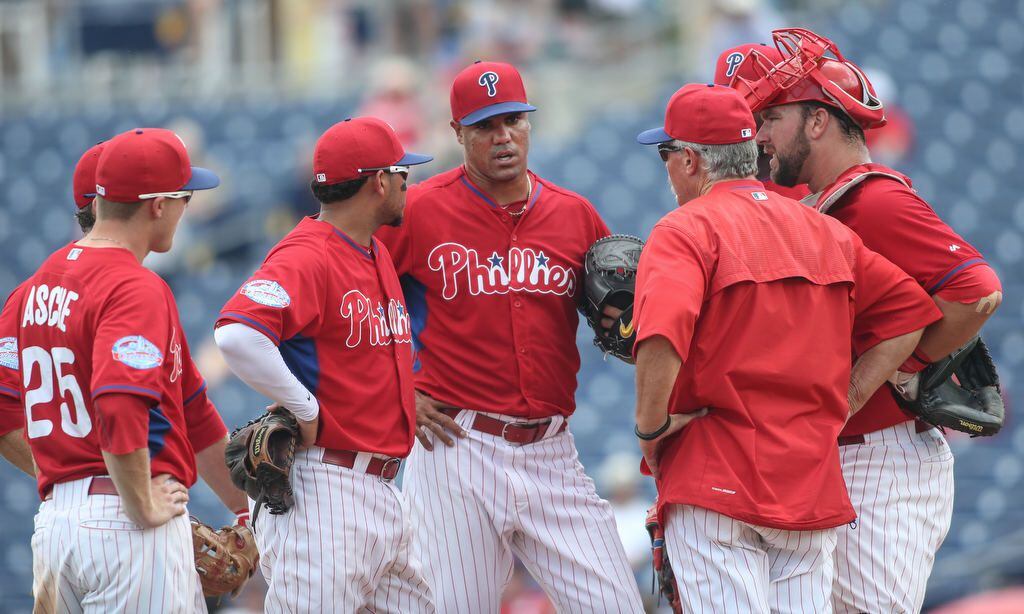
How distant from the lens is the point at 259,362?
3.82 meters

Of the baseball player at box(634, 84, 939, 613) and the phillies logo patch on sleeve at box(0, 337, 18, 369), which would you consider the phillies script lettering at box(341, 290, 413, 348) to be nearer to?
the baseball player at box(634, 84, 939, 613)

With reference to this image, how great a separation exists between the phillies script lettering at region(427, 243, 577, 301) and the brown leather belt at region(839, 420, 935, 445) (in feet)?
3.40

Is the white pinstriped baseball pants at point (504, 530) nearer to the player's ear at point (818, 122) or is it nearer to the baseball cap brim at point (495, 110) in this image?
the baseball cap brim at point (495, 110)

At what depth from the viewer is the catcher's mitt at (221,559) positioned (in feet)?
13.6

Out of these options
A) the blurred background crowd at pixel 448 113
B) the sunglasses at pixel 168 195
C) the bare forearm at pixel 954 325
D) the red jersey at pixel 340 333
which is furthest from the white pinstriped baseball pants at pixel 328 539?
the blurred background crowd at pixel 448 113

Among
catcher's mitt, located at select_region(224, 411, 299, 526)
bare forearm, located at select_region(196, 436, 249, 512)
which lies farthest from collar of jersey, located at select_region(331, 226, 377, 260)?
bare forearm, located at select_region(196, 436, 249, 512)

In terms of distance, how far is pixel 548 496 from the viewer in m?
4.46

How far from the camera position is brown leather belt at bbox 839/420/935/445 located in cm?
410

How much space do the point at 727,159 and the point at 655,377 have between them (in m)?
0.70

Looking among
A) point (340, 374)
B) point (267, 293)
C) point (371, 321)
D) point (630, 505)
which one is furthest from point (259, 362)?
point (630, 505)

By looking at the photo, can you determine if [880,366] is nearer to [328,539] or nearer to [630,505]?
[328,539]

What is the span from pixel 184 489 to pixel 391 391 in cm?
66

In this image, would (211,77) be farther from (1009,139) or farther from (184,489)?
(184,489)

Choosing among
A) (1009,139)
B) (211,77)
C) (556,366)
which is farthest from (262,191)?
(556,366)
